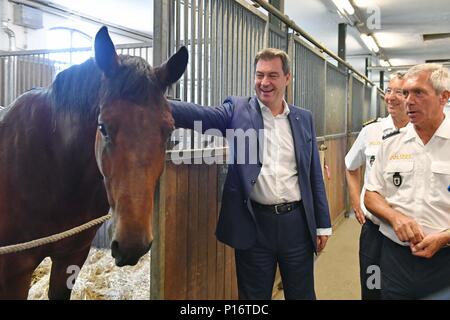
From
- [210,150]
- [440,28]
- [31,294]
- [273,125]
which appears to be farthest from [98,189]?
[440,28]

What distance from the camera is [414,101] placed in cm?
122

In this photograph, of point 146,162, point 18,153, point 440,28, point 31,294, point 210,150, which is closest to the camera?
point 146,162

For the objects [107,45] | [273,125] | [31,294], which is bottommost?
[31,294]

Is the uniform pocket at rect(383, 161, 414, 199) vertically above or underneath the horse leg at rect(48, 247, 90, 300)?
above

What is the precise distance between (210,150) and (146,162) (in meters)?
0.72

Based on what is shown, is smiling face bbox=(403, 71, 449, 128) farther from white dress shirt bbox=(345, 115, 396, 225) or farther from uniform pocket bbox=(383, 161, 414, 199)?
white dress shirt bbox=(345, 115, 396, 225)

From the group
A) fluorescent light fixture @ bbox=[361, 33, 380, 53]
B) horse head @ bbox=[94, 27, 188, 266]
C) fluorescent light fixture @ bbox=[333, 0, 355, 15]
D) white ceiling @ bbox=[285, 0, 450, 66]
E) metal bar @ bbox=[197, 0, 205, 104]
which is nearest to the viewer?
horse head @ bbox=[94, 27, 188, 266]

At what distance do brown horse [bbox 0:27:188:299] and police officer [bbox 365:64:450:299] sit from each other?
78cm

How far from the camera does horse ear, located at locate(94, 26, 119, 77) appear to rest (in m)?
0.93

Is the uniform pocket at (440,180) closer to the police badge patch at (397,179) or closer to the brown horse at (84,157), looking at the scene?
the police badge patch at (397,179)

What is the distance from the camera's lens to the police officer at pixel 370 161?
63.7 inches

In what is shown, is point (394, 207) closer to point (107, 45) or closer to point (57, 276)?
point (107, 45)

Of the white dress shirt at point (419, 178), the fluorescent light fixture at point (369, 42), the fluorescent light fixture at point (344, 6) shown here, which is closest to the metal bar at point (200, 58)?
the white dress shirt at point (419, 178)
